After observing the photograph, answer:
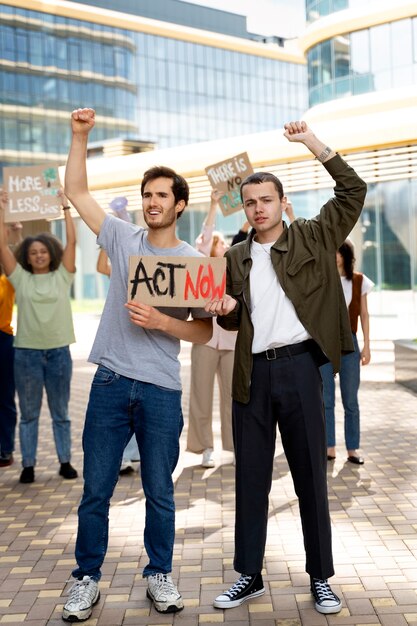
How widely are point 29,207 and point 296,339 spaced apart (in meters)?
3.71

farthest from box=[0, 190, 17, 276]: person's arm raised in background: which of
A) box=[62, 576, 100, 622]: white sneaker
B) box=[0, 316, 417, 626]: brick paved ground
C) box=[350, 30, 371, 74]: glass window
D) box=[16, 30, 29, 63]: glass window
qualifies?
box=[16, 30, 29, 63]: glass window

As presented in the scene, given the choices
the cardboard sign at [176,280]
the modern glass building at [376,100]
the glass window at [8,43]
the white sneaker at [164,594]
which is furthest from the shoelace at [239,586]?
the glass window at [8,43]

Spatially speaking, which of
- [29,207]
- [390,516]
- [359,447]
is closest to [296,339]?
[390,516]

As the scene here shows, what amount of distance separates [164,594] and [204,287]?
1.51m

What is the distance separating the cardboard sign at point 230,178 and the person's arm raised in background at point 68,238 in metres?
1.55

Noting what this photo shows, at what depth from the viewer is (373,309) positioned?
25.1m

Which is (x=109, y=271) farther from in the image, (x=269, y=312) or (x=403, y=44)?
(x=403, y=44)

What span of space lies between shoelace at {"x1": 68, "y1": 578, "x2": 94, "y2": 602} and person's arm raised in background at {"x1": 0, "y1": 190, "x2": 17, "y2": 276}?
336 centimetres

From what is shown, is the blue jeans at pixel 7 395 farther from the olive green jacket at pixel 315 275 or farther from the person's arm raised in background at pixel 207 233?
the olive green jacket at pixel 315 275

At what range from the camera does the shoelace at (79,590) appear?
4191 mm

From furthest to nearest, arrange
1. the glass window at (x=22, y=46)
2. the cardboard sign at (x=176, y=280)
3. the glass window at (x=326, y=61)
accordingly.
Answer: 1. the glass window at (x=22, y=46)
2. the glass window at (x=326, y=61)
3. the cardboard sign at (x=176, y=280)

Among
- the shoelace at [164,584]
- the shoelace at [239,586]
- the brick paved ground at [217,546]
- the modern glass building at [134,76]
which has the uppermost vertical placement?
the modern glass building at [134,76]

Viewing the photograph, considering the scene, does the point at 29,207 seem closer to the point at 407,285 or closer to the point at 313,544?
the point at 313,544

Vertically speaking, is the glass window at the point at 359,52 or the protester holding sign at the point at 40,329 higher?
the glass window at the point at 359,52
